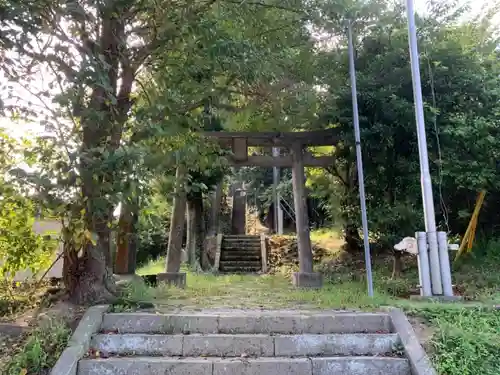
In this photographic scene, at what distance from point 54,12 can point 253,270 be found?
34.0 ft

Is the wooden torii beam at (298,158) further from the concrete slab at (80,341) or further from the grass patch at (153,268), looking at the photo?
the concrete slab at (80,341)

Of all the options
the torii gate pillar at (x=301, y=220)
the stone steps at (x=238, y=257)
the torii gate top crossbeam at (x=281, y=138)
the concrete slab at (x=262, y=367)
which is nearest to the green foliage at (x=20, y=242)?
the concrete slab at (x=262, y=367)

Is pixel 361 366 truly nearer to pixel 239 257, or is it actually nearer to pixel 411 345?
pixel 411 345

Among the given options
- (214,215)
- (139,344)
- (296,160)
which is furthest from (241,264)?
(139,344)

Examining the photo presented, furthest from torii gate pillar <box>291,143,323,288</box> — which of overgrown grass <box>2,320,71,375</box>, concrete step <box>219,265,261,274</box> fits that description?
overgrown grass <box>2,320,71,375</box>

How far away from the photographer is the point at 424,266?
4902 millimetres

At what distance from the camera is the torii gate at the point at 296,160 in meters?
8.27

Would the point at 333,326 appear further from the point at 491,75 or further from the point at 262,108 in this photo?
the point at 491,75

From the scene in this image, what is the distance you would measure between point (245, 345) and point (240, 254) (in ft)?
33.3

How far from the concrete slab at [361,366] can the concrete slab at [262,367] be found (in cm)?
10

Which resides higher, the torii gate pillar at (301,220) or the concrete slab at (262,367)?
the torii gate pillar at (301,220)

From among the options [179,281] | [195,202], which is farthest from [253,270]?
[179,281]

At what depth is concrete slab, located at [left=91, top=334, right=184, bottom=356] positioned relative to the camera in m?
3.74

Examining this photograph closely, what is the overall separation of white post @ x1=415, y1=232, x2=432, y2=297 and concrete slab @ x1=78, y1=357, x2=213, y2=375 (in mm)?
2816
